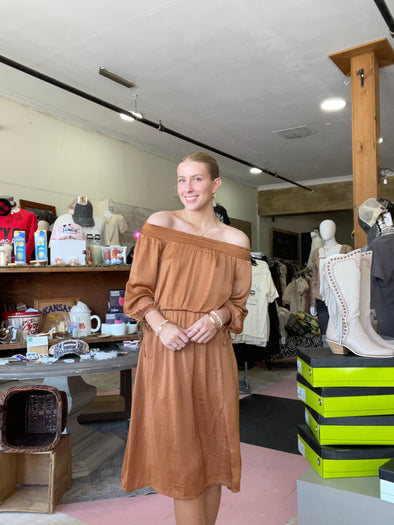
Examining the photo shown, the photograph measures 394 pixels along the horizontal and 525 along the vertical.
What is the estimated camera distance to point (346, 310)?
6.68 feet

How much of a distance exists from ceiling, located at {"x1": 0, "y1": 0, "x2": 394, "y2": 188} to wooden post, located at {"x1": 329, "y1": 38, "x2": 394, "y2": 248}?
0.70 ft

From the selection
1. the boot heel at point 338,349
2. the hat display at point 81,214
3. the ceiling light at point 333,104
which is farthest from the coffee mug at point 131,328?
the ceiling light at point 333,104

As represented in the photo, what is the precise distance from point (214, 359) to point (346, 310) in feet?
2.47

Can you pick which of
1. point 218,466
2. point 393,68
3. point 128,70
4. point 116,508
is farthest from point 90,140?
point 218,466

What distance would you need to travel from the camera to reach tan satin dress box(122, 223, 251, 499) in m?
1.53

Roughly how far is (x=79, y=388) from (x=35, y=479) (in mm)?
646

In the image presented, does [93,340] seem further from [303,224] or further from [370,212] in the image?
[303,224]

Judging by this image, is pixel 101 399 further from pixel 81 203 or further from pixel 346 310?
pixel 346 310

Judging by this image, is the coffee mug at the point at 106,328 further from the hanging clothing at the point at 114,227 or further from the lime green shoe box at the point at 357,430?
the hanging clothing at the point at 114,227

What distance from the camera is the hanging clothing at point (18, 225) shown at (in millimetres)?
3516

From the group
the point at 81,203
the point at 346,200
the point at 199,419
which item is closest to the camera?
the point at 199,419

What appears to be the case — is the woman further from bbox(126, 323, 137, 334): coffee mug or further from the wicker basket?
bbox(126, 323, 137, 334): coffee mug

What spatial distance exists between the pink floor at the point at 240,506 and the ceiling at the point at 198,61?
3.48 m

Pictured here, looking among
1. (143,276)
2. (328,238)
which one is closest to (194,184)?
(143,276)
